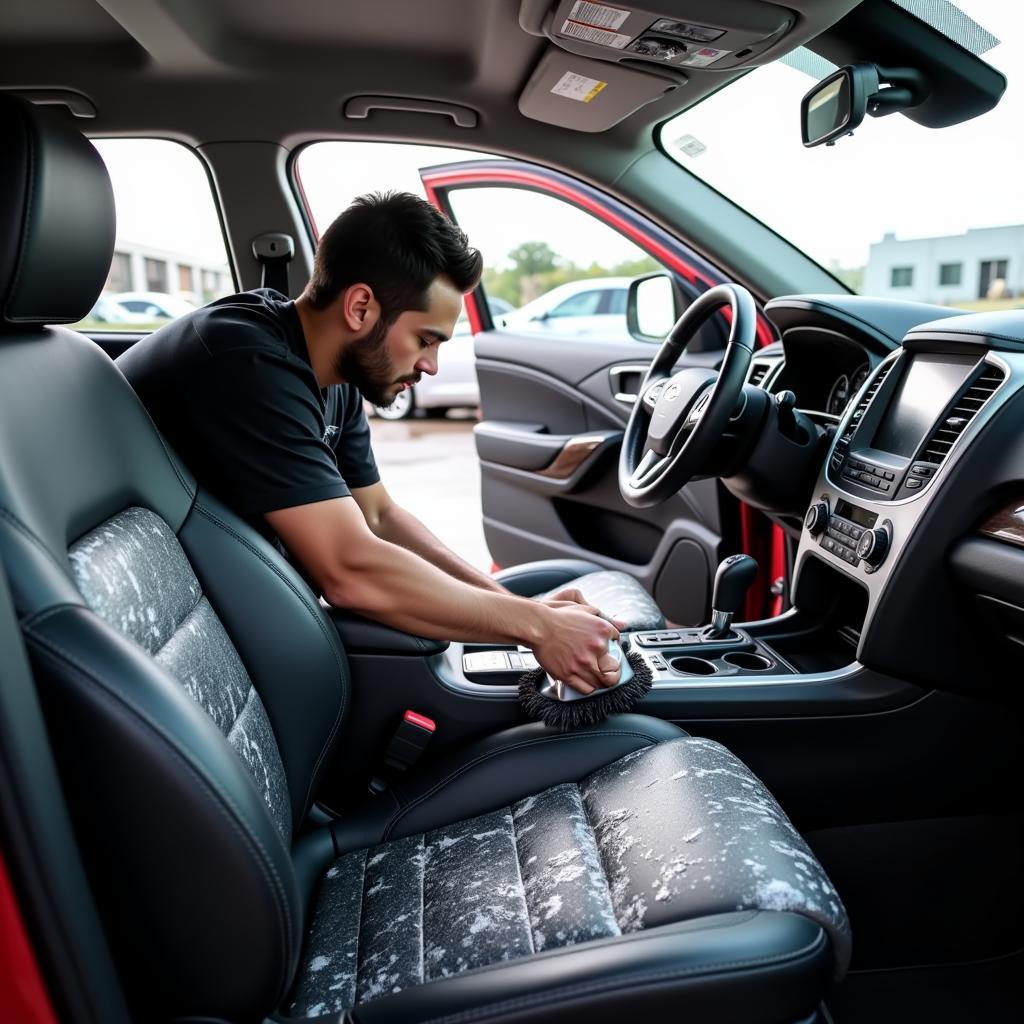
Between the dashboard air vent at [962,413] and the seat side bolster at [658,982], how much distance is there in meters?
0.73

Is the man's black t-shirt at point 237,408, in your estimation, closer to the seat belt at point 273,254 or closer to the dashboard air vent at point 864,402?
the dashboard air vent at point 864,402

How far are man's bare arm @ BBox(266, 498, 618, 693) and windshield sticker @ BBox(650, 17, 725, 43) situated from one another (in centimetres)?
106

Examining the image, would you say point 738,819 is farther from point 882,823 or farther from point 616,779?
point 882,823

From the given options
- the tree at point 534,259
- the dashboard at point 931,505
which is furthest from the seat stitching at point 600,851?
the tree at point 534,259

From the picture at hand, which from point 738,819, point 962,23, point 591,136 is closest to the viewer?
point 738,819

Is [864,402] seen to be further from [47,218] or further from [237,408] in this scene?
[47,218]

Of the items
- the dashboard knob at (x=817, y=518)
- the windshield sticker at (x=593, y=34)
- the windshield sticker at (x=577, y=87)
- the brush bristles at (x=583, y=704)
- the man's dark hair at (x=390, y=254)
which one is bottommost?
the brush bristles at (x=583, y=704)

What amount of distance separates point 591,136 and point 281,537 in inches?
57.9

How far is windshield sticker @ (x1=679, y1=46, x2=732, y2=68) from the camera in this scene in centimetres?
182

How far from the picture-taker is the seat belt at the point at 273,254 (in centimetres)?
246

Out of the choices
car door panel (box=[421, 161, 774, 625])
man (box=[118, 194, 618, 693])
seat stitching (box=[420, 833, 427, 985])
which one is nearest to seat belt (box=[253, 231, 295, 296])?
car door panel (box=[421, 161, 774, 625])

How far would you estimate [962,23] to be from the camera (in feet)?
5.39

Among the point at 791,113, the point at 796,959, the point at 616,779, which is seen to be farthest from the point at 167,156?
the point at 796,959

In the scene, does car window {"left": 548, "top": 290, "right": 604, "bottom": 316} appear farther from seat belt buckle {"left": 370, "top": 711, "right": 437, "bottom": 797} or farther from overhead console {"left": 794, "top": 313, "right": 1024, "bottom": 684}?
seat belt buckle {"left": 370, "top": 711, "right": 437, "bottom": 797}
